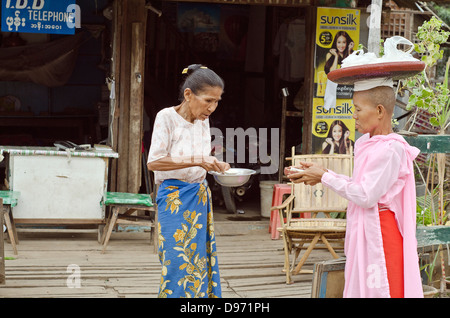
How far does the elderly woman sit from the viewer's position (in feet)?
12.5

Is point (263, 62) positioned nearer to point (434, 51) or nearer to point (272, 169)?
point (272, 169)

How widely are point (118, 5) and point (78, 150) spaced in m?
1.79

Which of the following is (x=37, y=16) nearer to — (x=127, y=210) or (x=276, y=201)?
(x=127, y=210)

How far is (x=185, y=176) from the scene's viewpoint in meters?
3.90

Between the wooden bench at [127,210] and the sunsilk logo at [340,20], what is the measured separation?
3.00m

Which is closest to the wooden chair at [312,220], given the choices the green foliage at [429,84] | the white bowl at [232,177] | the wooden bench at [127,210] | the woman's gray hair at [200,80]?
the wooden bench at [127,210]

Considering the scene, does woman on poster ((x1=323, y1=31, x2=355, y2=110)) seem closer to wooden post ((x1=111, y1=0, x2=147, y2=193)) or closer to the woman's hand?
wooden post ((x1=111, y1=0, x2=147, y2=193))

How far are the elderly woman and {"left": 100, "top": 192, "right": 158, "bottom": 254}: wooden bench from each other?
2923 mm

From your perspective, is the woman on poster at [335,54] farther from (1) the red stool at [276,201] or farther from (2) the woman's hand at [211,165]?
(2) the woman's hand at [211,165]


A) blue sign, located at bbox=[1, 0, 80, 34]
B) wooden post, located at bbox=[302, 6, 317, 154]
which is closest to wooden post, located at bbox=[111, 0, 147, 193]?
blue sign, located at bbox=[1, 0, 80, 34]

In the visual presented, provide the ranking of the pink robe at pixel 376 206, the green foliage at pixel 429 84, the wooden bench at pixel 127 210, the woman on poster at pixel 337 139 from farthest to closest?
1. the woman on poster at pixel 337 139
2. the wooden bench at pixel 127 210
3. the green foliage at pixel 429 84
4. the pink robe at pixel 376 206

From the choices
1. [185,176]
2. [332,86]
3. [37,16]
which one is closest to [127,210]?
[37,16]

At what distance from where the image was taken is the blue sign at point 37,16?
714cm
